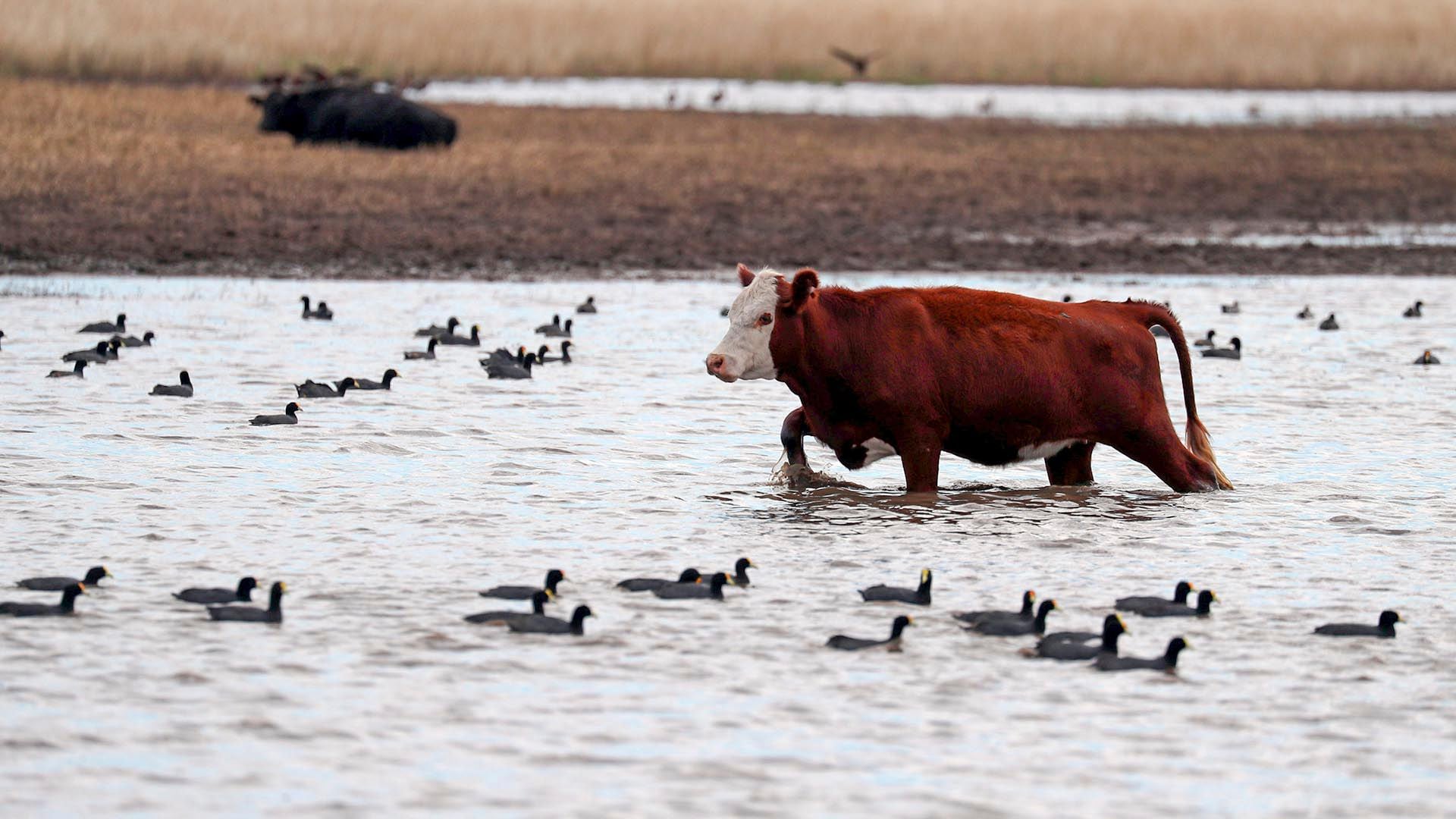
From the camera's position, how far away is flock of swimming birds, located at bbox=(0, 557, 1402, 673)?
8.25 m

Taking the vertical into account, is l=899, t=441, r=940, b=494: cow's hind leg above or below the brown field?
below

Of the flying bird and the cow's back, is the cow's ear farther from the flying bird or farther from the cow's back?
the flying bird

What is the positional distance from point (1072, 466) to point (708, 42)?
43.9 m

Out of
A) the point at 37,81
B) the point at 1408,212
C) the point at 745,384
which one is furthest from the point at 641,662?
the point at 37,81

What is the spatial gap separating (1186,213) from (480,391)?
51.6 ft

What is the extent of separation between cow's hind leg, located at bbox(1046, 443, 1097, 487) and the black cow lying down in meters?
20.6

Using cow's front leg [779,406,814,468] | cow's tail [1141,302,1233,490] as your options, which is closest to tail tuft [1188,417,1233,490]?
cow's tail [1141,302,1233,490]

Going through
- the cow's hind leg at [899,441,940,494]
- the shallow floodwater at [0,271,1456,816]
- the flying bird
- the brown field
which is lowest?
the shallow floodwater at [0,271,1456,816]

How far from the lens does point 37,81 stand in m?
36.5

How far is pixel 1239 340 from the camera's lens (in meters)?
17.8

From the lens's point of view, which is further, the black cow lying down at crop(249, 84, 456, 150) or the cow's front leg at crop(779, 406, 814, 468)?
the black cow lying down at crop(249, 84, 456, 150)

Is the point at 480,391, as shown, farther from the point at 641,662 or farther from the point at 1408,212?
the point at 1408,212

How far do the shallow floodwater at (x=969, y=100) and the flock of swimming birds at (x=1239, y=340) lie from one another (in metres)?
18.6

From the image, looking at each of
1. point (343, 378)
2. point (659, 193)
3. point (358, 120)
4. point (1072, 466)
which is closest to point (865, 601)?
point (1072, 466)
